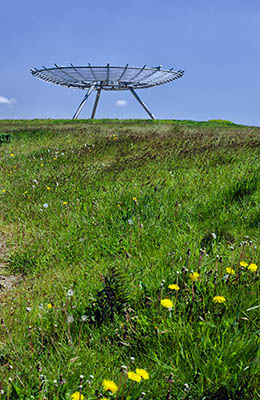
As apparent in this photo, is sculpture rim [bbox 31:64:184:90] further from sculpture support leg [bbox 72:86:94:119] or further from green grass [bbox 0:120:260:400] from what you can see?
green grass [bbox 0:120:260:400]

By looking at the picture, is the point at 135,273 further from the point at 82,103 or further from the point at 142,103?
the point at 142,103

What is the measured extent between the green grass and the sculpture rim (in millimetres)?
24994

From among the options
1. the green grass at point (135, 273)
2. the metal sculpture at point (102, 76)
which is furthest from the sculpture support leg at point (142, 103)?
the green grass at point (135, 273)

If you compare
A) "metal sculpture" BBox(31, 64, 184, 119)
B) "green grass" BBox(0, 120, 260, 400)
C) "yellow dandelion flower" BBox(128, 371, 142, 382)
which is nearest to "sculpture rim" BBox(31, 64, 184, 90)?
"metal sculpture" BBox(31, 64, 184, 119)

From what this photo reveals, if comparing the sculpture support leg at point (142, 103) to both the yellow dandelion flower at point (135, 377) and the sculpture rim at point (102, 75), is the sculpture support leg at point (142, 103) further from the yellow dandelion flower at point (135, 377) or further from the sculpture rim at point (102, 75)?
the yellow dandelion flower at point (135, 377)

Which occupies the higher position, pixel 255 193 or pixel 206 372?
pixel 255 193

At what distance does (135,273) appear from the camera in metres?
3.14

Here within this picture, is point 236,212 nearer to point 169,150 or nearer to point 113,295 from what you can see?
point 113,295

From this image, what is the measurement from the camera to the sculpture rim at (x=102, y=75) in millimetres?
31266

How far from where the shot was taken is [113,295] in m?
2.59

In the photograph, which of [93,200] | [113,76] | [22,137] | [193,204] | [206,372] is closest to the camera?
[206,372]

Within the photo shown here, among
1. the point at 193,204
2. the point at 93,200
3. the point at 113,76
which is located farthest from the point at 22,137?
the point at 113,76

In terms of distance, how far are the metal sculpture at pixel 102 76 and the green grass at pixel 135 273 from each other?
25.2 metres

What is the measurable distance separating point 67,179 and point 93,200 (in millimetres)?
1724
